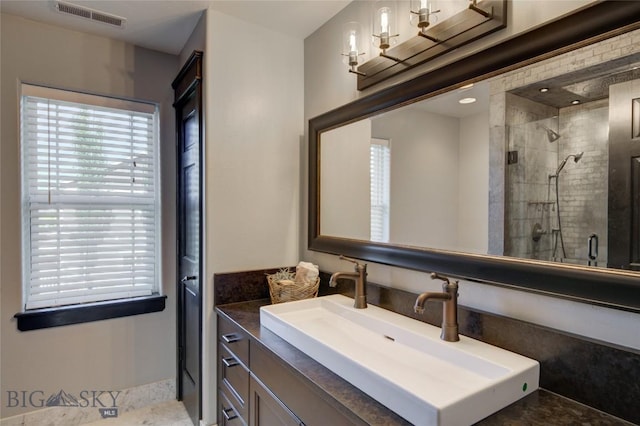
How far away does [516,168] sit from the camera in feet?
3.76

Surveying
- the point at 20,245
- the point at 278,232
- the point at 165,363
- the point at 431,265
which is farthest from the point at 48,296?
the point at 431,265

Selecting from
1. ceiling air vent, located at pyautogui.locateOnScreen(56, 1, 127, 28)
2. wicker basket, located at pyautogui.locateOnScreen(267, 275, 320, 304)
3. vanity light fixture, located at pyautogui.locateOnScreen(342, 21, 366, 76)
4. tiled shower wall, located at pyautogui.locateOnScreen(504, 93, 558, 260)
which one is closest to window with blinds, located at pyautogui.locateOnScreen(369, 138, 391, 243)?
vanity light fixture, located at pyautogui.locateOnScreen(342, 21, 366, 76)

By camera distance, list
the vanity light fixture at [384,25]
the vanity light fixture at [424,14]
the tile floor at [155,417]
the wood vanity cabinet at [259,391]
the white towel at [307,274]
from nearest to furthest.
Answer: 1. the wood vanity cabinet at [259,391]
2. the vanity light fixture at [424,14]
3. the vanity light fixture at [384,25]
4. the white towel at [307,274]
5. the tile floor at [155,417]

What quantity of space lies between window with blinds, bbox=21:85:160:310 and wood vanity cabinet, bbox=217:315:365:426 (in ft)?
3.28

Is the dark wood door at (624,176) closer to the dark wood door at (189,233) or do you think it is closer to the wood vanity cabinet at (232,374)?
the wood vanity cabinet at (232,374)

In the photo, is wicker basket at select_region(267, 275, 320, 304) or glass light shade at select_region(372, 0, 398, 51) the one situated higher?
glass light shade at select_region(372, 0, 398, 51)

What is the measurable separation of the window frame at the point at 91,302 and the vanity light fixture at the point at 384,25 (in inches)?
67.4

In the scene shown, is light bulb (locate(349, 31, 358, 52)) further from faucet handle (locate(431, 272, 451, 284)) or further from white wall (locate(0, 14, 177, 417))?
white wall (locate(0, 14, 177, 417))

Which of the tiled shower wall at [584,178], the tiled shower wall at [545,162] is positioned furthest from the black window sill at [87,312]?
the tiled shower wall at [584,178]

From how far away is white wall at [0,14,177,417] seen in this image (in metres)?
2.04

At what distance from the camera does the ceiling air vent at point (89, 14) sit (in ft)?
6.27

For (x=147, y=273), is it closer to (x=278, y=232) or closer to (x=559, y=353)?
(x=278, y=232)

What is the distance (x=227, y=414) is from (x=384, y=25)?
205 centimetres

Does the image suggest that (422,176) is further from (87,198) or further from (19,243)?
(19,243)
